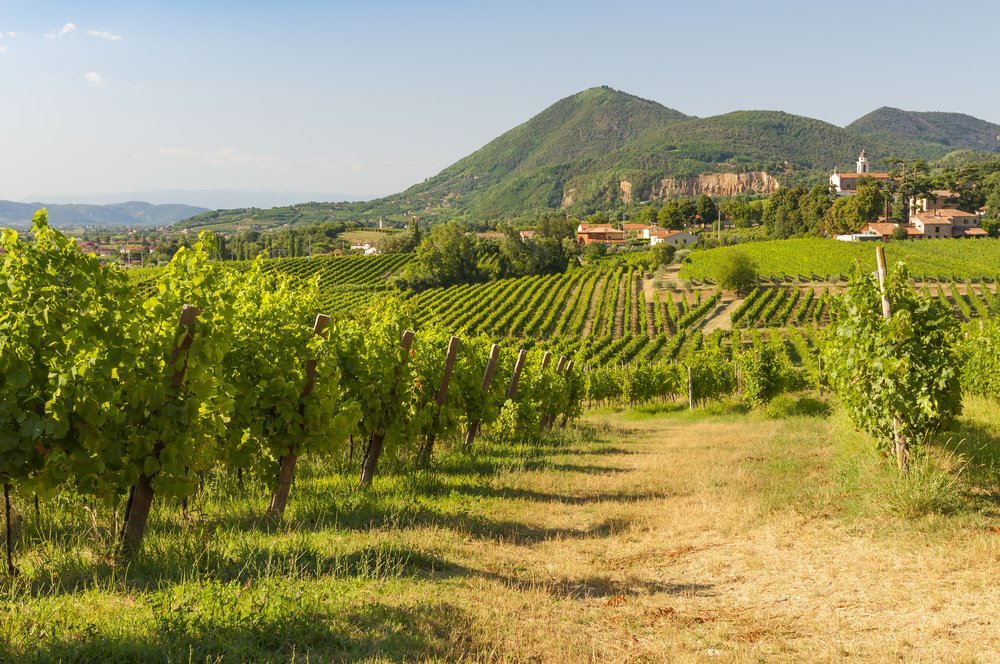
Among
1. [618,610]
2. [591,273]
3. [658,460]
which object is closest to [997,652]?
[618,610]

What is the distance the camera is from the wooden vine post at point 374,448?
27.5ft

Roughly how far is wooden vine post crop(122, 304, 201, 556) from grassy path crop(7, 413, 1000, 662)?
170 mm

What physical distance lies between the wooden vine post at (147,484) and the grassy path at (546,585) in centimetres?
17

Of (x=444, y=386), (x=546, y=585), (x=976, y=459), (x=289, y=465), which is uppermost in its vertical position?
(x=444, y=386)

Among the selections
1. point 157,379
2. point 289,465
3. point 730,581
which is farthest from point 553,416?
point 157,379

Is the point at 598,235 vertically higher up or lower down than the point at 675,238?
higher up

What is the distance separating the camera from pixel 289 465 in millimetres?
6930

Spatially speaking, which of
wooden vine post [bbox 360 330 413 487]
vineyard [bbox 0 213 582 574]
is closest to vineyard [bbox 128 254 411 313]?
wooden vine post [bbox 360 330 413 487]

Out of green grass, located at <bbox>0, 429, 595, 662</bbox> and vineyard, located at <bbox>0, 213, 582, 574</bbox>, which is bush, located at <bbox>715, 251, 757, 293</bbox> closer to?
vineyard, located at <bbox>0, 213, 582, 574</bbox>

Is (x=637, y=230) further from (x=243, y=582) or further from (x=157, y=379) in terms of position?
(x=243, y=582)

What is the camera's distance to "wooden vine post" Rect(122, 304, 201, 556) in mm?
5113

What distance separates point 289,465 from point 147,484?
1.85 meters

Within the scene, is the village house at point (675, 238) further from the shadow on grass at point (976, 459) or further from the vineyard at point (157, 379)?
the vineyard at point (157, 379)

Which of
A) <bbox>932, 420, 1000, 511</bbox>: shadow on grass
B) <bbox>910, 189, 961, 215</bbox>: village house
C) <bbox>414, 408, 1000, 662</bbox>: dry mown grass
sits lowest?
<bbox>414, 408, 1000, 662</bbox>: dry mown grass
